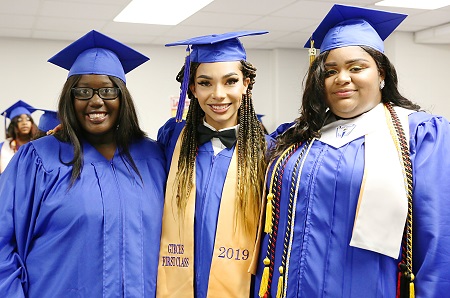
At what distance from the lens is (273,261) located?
1.85m

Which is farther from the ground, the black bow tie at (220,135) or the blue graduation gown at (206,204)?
the black bow tie at (220,135)

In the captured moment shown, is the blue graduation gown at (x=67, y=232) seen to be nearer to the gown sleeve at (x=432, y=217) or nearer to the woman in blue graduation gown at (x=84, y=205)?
the woman in blue graduation gown at (x=84, y=205)

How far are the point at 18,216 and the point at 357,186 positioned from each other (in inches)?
47.8

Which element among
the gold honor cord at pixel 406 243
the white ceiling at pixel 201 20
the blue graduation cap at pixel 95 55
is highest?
the white ceiling at pixel 201 20

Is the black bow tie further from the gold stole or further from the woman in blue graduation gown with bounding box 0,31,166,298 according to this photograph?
the woman in blue graduation gown with bounding box 0,31,166,298

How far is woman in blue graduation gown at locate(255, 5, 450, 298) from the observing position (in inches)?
62.6

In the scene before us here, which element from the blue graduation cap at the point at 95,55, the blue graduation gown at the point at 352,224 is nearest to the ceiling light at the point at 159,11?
the blue graduation cap at the point at 95,55

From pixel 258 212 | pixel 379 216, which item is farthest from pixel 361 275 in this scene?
pixel 258 212

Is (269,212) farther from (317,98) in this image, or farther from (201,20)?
(201,20)

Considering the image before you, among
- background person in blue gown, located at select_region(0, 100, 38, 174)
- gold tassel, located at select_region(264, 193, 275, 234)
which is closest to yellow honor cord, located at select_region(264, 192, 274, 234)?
gold tassel, located at select_region(264, 193, 275, 234)

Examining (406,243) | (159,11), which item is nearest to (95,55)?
(406,243)

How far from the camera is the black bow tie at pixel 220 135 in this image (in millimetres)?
2064

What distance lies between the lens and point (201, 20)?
6.21 metres

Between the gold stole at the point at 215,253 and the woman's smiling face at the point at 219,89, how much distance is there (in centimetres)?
22
